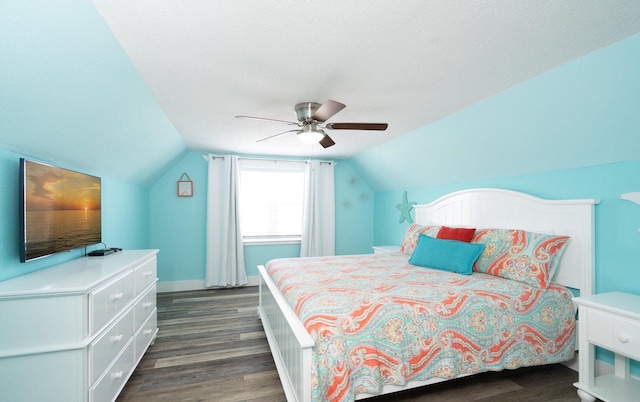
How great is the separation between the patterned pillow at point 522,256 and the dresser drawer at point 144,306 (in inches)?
116

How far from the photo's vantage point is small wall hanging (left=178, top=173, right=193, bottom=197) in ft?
15.1

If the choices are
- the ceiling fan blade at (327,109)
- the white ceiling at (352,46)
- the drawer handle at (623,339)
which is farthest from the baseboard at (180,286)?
the drawer handle at (623,339)

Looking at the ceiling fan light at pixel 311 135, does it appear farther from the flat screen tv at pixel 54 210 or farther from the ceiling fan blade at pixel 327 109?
the flat screen tv at pixel 54 210

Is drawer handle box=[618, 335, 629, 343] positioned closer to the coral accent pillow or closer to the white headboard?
the white headboard

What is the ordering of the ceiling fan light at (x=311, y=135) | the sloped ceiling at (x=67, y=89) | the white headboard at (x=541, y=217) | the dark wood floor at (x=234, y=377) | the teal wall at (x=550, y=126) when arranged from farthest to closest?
the ceiling fan light at (x=311, y=135) < the white headboard at (x=541, y=217) < the dark wood floor at (x=234, y=377) < the teal wall at (x=550, y=126) < the sloped ceiling at (x=67, y=89)

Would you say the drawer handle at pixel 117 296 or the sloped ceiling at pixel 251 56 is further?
the drawer handle at pixel 117 296

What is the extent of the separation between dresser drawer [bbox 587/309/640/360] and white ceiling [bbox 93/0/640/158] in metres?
1.60

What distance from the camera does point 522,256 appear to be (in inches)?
95.9

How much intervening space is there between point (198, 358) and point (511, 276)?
107 inches

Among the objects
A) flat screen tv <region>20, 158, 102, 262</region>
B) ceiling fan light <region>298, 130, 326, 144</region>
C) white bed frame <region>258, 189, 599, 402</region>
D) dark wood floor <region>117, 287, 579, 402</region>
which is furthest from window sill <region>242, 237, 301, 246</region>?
ceiling fan light <region>298, 130, 326, 144</region>

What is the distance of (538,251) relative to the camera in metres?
2.37

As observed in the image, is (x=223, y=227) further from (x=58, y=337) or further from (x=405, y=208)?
(x=58, y=337)

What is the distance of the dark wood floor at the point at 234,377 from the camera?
2043 mm

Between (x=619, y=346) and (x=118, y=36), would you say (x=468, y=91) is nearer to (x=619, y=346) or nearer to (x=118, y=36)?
(x=619, y=346)
